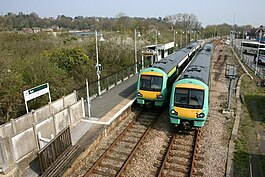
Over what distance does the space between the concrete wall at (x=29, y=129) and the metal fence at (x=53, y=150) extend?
92 centimetres

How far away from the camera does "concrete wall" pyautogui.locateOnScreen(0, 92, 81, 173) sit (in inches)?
303

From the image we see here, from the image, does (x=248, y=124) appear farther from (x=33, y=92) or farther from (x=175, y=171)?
(x=33, y=92)

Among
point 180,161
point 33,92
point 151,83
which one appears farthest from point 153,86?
point 33,92

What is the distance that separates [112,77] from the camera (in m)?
19.0

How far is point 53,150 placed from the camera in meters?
8.55

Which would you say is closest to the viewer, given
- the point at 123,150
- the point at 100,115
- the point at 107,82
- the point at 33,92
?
the point at 123,150

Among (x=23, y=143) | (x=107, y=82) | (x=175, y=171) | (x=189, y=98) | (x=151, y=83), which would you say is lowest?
(x=175, y=171)

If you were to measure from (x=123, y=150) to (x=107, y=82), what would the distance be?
8.37 meters

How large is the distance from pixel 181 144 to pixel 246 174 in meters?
2.97

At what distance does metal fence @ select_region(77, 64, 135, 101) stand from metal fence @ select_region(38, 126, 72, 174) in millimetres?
5324

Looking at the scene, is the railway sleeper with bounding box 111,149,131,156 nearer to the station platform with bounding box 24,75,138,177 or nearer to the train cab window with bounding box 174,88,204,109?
the station platform with bounding box 24,75,138,177

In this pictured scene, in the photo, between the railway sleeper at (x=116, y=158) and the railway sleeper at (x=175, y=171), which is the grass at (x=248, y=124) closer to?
the railway sleeper at (x=175, y=171)

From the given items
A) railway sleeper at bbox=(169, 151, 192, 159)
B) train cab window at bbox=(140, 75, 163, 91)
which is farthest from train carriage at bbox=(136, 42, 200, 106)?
railway sleeper at bbox=(169, 151, 192, 159)

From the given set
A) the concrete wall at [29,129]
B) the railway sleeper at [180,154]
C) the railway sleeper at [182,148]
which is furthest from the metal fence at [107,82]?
the railway sleeper at [180,154]
